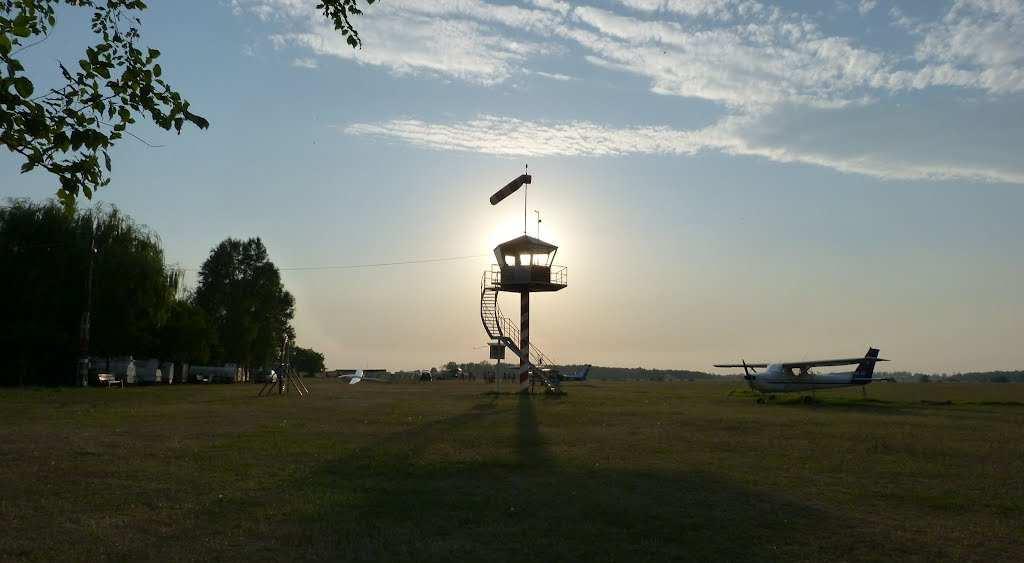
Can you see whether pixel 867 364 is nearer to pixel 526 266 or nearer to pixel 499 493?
pixel 526 266

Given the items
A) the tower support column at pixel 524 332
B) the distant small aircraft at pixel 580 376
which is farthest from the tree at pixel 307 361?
the tower support column at pixel 524 332

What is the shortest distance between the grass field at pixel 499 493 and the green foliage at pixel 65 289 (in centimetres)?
3287

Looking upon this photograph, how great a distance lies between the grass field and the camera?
29.3ft

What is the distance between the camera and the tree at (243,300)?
86.2 metres

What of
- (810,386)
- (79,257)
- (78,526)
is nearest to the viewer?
(78,526)

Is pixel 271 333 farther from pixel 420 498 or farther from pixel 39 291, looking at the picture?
pixel 420 498

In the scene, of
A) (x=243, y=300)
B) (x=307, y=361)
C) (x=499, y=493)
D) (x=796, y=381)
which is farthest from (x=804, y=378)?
(x=307, y=361)

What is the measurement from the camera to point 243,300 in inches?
3487

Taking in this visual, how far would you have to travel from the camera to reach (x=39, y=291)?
5150cm

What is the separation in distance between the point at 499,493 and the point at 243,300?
8178 cm

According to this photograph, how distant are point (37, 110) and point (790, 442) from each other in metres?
18.3

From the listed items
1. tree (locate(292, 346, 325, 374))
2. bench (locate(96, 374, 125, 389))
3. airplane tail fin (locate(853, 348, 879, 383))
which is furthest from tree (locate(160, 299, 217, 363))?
tree (locate(292, 346, 325, 374))

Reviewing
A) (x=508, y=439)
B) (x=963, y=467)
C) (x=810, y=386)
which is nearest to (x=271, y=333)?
(x=810, y=386)

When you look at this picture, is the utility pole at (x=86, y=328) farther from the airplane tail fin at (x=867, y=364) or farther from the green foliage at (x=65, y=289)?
the airplane tail fin at (x=867, y=364)
